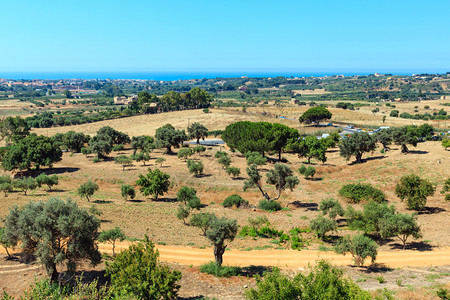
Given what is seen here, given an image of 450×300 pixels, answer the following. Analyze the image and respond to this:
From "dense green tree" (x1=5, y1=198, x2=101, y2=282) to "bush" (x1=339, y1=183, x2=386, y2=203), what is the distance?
122ft

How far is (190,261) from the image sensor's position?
1126 inches

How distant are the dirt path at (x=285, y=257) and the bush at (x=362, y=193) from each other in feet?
52.0

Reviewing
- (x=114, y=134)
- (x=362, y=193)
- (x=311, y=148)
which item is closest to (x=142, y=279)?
(x=362, y=193)

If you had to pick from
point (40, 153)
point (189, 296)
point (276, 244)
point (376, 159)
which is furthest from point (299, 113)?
point (189, 296)

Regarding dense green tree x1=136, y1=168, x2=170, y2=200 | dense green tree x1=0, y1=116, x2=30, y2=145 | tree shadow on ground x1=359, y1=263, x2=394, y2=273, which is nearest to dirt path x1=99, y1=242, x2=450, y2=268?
tree shadow on ground x1=359, y1=263, x2=394, y2=273

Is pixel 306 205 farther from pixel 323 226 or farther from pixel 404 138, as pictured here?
pixel 404 138

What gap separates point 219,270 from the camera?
83.4ft

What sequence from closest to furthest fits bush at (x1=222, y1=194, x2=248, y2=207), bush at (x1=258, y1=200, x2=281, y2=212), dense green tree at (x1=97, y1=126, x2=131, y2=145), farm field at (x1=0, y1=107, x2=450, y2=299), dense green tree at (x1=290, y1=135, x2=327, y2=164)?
1. farm field at (x1=0, y1=107, x2=450, y2=299)
2. bush at (x1=258, y1=200, x2=281, y2=212)
3. bush at (x1=222, y1=194, x2=248, y2=207)
4. dense green tree at (x1=290, y1=135, x2=327, y2=164)
5. dense green tree at (x1=97, y1=126, x2=131, y2=145)

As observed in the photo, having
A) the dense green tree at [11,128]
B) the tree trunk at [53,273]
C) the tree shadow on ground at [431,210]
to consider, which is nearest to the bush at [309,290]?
the tree trunk at [53,273]

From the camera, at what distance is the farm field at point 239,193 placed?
3244cm

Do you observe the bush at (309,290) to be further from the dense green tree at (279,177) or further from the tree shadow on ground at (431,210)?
the tree shadow on ground at (431,210)

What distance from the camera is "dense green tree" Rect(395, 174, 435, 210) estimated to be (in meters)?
41.9

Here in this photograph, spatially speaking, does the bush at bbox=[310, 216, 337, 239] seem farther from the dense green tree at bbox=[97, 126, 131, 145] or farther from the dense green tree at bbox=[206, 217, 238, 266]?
the dense green tree at bbox=[97, 126, 131, 145]

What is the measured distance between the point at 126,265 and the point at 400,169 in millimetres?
56706
